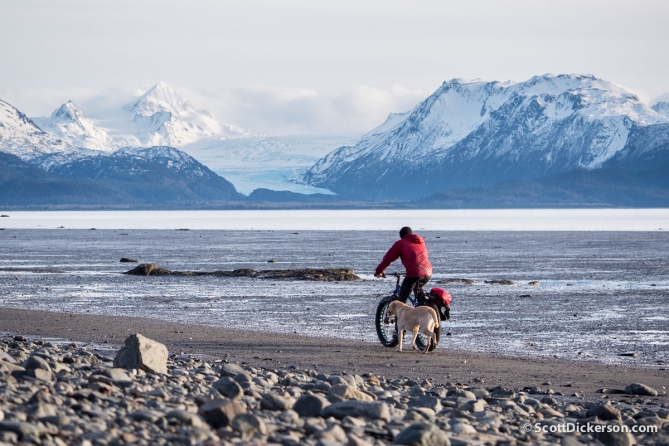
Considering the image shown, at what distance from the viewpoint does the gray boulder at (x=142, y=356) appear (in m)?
13.3

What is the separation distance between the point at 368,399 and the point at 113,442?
155 inches

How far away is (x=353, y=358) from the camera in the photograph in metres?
17.4

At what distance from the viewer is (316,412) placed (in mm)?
10641

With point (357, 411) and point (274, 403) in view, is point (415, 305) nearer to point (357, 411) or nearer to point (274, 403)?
point (274, 403)

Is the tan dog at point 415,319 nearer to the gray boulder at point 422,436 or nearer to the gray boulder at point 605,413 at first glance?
the gray boulder at point 605,413

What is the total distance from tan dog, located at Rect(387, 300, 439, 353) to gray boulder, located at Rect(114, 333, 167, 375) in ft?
17.5

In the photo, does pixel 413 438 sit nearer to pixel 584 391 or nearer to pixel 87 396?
pixel 87 396

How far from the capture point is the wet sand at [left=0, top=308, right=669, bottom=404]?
50.1ft

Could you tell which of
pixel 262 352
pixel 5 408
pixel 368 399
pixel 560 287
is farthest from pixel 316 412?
pixel 560 287

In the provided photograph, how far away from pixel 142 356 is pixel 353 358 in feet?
16.2

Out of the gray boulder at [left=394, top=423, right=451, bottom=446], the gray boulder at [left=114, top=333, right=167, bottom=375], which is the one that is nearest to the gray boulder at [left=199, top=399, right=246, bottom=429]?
the gray boulder at [left=394, top=423, right=451, bottom=446]

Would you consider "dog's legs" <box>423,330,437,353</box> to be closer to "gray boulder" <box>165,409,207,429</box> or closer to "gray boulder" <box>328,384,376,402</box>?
"gray boulder" <box>328,384,376,402</box>

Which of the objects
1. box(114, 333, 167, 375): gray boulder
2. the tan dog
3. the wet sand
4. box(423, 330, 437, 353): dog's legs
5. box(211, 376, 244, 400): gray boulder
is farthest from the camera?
box(423, 330, 437, 353): dog's legs

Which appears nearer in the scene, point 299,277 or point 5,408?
point 5,408
